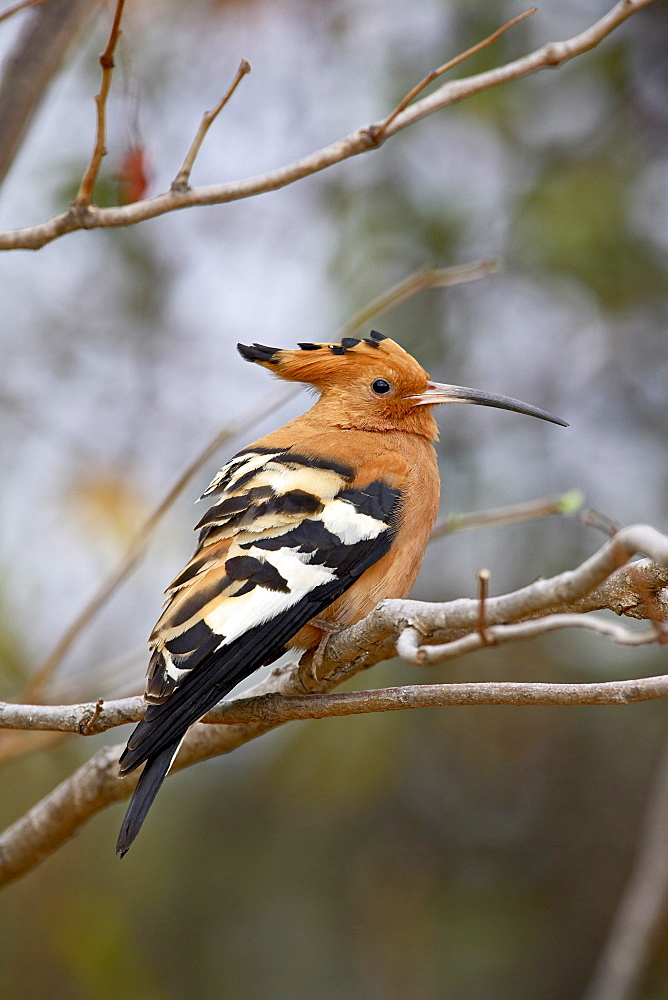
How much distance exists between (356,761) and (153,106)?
8.35 ft

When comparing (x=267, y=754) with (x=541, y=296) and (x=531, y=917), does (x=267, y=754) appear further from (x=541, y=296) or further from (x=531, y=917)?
(x=541, y=296)

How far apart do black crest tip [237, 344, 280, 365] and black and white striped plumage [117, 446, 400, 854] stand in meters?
0.33

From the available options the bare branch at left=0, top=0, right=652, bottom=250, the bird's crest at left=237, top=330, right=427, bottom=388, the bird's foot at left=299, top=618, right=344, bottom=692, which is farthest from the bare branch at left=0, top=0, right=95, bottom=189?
the bird's foot at left=299, top=618, right=344, bottom=692

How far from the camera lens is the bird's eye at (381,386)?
2682 millimetres

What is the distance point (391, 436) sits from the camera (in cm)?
262

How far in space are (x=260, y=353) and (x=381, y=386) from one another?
0.32 m

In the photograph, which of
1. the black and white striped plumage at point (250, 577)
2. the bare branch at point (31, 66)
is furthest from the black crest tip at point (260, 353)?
the bare branch at point (31, 66)

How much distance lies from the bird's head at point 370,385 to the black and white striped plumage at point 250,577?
12.5 inches

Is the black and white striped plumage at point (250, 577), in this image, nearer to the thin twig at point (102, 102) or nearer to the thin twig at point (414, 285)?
the thin twig at point (414, 285)

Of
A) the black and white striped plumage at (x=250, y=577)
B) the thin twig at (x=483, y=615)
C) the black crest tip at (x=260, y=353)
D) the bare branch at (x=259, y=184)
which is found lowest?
the black and white striped plumage at (x=250, y=577)

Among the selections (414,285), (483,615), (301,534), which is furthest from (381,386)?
(483,615)

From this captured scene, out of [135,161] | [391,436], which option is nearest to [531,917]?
[391,436]

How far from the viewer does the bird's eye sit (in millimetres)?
2682

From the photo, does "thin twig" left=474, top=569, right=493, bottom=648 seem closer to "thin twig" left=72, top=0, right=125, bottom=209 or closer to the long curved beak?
"thin twig" left=72, top=0, right=125, bottom=209
